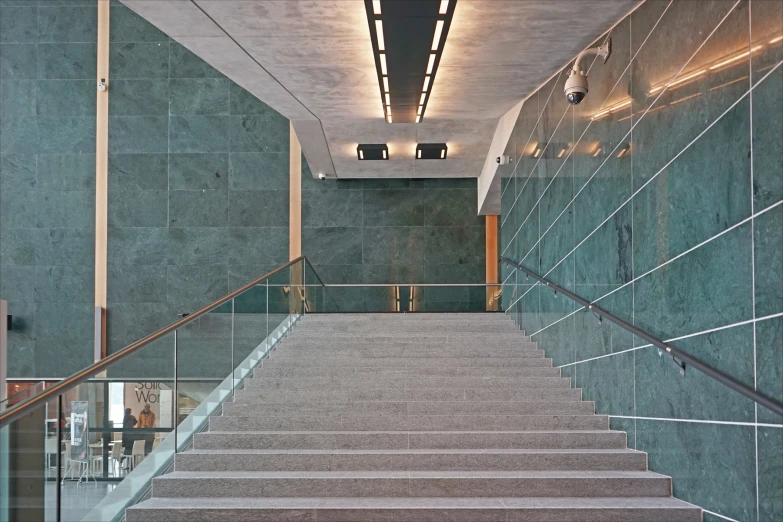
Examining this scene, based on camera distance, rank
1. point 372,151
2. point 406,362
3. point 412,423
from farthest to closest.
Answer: point 372,151, point 406,362, point 412,423

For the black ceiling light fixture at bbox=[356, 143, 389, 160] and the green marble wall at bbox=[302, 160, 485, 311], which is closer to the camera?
the black ceiling light fixture at bbox=[356, 143, 389, 160]

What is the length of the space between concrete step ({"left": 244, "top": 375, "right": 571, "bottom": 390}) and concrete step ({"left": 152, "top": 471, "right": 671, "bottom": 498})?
225 centimetres

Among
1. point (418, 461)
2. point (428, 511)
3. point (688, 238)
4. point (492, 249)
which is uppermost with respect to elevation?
point (492, 249)

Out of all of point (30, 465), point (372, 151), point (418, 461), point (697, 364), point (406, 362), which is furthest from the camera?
point (372, 151)

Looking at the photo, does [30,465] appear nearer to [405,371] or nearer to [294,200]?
[405,371]

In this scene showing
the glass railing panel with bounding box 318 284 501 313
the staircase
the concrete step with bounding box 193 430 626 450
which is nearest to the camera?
the staircase

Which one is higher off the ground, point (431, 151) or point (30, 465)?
point (431, 151)

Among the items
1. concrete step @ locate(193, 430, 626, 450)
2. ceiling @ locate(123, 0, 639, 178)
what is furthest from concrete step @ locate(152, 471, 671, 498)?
ceiling @ locate(123, 0, 639, 178)

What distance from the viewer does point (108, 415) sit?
4.45 m

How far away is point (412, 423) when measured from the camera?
635cm

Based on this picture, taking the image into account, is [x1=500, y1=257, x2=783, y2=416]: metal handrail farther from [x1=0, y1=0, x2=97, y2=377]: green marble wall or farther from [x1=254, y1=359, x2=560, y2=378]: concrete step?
[x1=0, y1=0, x2=97, y2=377]: green marble wall

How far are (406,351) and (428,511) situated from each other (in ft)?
14.0

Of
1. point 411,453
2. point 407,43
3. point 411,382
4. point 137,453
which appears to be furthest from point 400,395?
point 407,43

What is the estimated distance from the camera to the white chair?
4926 mm
